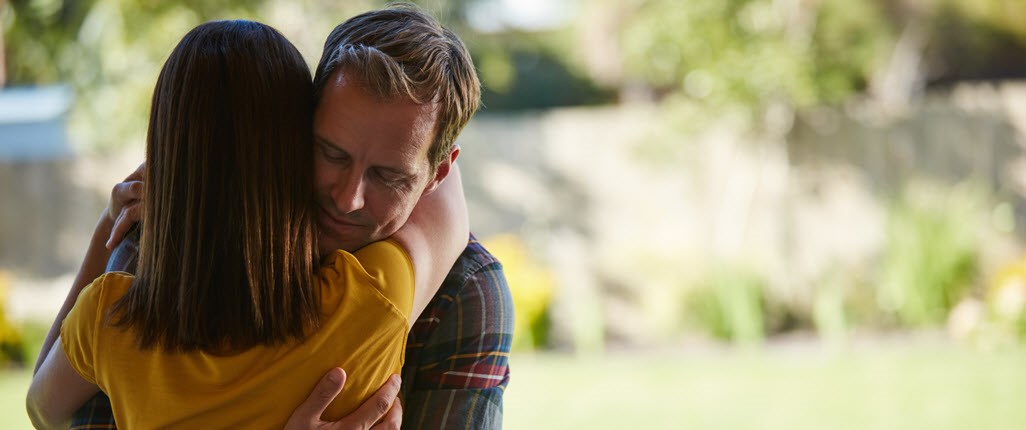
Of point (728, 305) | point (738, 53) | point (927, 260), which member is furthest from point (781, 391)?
point (738, 53)

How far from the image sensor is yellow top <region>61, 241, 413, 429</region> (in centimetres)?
117

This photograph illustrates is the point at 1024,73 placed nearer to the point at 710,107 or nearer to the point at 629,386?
the point at 710,107

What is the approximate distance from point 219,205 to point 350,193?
0.51ft

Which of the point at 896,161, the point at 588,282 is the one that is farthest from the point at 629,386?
the point at 896,161

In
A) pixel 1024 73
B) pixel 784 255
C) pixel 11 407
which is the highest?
pixel 1024 73

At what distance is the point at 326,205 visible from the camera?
1.28 meters

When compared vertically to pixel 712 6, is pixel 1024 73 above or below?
above

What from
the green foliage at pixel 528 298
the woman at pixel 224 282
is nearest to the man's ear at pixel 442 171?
the woman at pixel 224 282

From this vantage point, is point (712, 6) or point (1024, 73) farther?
point (1024, 73)

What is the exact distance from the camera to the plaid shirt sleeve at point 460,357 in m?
1.36

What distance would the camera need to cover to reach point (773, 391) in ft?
15.5

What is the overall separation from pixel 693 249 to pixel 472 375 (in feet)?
16.6

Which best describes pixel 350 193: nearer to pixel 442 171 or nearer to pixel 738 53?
pixel 442 171

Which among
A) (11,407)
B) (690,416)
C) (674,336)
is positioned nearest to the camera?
(690,416)
